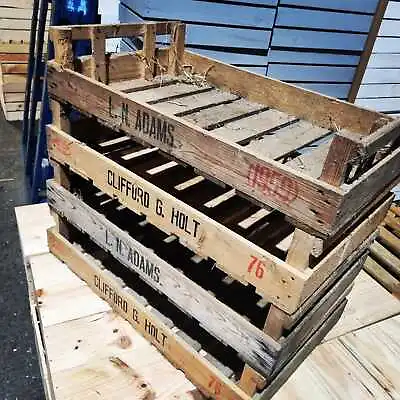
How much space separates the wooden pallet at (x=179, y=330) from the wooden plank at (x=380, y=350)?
6.5 inches

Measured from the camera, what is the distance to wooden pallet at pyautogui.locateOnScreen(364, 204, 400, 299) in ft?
10.6

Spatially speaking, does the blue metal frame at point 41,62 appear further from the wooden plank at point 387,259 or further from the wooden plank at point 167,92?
the wooden plank at point 387,259

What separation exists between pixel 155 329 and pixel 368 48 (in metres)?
3.85

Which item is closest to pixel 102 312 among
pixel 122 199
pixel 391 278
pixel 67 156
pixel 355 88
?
Result: pixel 122 199

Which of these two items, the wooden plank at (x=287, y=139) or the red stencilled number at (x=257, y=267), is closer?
the red stencilled number at (x=257, y=267)

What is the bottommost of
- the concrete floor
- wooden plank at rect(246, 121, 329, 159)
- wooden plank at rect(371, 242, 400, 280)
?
the concrete floor

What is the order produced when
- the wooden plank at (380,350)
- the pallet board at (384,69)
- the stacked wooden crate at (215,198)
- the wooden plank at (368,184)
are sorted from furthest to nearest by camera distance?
the pallet board at (384,69), the wooden plank at (380,350), the stacked wooden crate at (215,198), the wooden plank at (368,184)

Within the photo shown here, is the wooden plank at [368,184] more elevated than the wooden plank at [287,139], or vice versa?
the wooden plank at [368,184]

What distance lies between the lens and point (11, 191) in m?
5.12

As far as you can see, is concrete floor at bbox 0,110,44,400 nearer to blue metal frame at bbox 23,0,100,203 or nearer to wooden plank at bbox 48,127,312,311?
blue metal frame at bbox 23,0,100,203

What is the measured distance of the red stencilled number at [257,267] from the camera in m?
1.52

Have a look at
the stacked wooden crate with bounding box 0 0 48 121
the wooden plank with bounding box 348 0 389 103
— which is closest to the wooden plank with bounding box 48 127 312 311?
the wooden plank with bounding box 348 0 389 103

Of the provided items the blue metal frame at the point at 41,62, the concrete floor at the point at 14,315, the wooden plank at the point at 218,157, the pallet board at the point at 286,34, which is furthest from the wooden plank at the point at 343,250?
the blue metal frame at the point at 41,62

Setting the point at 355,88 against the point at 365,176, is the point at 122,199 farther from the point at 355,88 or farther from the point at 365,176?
the point at 355,88
